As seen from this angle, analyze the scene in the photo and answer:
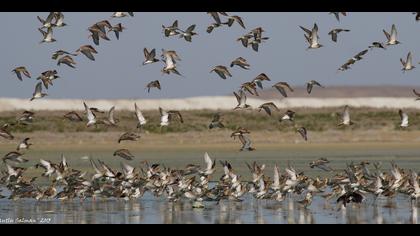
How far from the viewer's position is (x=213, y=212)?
2108cm

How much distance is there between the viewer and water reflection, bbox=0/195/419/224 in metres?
19.8

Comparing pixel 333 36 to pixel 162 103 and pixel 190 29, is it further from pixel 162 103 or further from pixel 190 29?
pixel 162 103

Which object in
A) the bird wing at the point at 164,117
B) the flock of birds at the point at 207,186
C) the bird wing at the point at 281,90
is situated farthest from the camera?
the bird wing at the point at 164,117

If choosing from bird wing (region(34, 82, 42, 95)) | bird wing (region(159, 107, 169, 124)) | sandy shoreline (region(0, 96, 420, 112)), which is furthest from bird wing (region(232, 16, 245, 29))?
sandy shoreline (region(0, 96, 420, 112))

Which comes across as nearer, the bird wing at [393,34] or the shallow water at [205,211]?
the shallow water at [205,211]

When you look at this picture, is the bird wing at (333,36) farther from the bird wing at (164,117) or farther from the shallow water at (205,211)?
the bird wing at (164,117)

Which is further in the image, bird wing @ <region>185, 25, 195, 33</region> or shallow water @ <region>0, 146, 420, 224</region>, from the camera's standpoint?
bird wing @ <region>185, 25, 195, 33</region>

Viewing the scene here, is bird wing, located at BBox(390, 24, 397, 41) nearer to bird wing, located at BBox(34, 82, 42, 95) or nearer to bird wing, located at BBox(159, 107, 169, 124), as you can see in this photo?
bird wing, located at BBox(159, 107, 169, 124)

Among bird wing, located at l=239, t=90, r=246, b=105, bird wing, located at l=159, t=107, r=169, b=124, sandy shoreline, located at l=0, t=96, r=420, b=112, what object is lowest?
bird wing, located at l=159, t=107, r=169, b=124

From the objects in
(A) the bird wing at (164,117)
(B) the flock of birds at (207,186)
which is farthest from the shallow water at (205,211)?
(A) the bird wing at (164,117)

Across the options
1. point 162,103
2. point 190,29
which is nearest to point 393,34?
point 190,29

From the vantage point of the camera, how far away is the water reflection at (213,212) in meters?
19.8

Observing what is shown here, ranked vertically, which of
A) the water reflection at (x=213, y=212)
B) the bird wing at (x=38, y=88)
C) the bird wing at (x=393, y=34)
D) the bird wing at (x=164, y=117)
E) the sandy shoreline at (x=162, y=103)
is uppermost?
the sandy shoreline at (x=162, y=103)

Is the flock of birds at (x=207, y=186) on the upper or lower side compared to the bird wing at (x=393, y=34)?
lower
